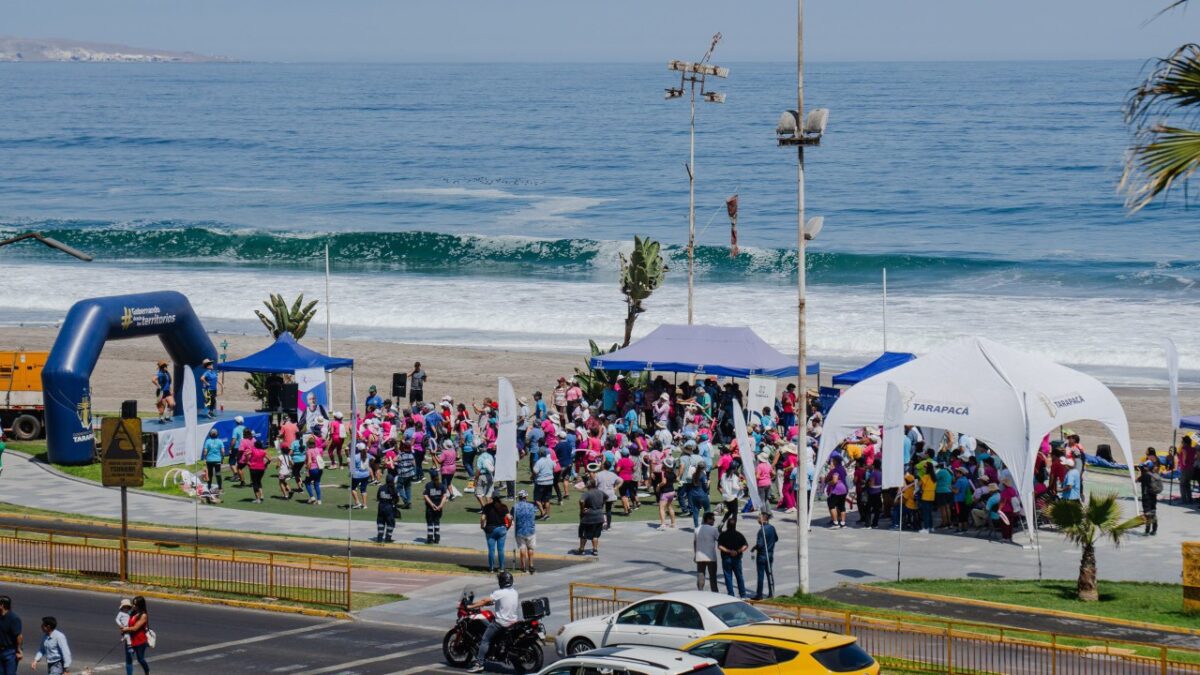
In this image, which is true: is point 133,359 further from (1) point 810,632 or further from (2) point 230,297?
(1) point 810,632

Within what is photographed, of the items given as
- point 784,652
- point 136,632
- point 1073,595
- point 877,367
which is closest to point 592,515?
point 1073,595

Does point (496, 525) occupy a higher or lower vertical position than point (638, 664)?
higher

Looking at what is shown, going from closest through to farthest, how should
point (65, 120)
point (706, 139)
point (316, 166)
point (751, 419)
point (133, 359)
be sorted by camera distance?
point (751, 419), point (133, 359), point (316, 166), point (706, 139), point (65, 120)

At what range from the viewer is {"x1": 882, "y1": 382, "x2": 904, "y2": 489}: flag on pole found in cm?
2327

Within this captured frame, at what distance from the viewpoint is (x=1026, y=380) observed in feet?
84.9

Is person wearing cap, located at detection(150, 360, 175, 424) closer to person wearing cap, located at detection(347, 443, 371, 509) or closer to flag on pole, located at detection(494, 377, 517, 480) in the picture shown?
person wearing cap, located at detection(347, 443, 371, 509)

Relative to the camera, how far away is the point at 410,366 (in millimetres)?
52250

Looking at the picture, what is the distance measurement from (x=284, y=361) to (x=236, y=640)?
16.0 m

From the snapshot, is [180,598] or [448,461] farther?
[448,461]

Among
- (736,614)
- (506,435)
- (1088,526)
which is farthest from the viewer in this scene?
(506,435)

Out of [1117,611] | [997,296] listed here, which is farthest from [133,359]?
[1117,611]

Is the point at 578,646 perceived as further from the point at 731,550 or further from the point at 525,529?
the point at 525,529

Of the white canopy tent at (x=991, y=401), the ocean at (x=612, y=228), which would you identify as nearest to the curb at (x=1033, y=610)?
the white canopy tent at (x=991, y=401)

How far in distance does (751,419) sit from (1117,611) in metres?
12.1
